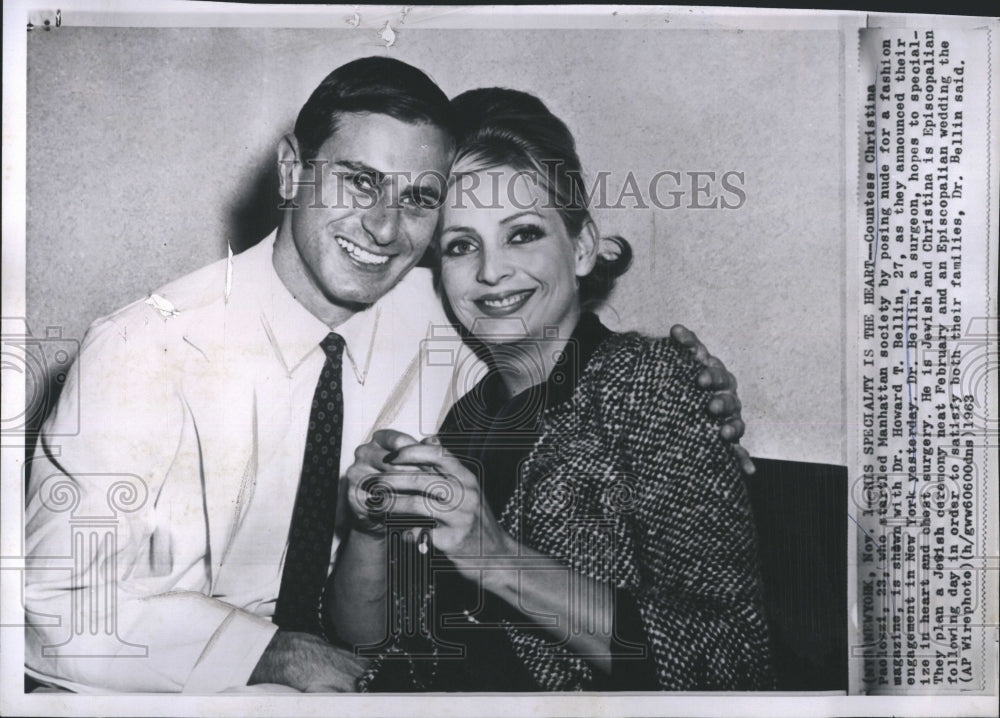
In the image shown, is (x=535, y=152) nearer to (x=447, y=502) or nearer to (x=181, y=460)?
(x=447, y=502)

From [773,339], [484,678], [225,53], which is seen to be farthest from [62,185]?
[773,339]

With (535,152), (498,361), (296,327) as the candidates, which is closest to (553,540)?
(498,361)

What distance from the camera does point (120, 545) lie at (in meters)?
1.80

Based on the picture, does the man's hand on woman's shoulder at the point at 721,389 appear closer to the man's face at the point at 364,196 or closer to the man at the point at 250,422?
the man at the point at 250,422

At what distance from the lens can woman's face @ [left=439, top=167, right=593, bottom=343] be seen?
1.82 meters

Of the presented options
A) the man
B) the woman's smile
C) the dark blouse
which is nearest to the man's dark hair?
the man

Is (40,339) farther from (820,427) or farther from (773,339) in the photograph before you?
(820,427)

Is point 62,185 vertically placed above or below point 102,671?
above

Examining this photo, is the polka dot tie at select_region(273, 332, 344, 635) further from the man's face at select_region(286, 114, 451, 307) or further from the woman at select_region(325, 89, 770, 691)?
the man's face at select_region(286, 114, 451, 307)

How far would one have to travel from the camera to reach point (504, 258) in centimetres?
181

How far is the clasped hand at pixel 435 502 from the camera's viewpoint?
178 cm

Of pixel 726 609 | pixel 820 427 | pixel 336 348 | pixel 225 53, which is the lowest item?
pixel 726 609

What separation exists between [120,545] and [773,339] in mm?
1457

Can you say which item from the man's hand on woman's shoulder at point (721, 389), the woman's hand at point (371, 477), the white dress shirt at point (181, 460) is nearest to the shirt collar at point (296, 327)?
the white dress shirt at point (181, 460)
